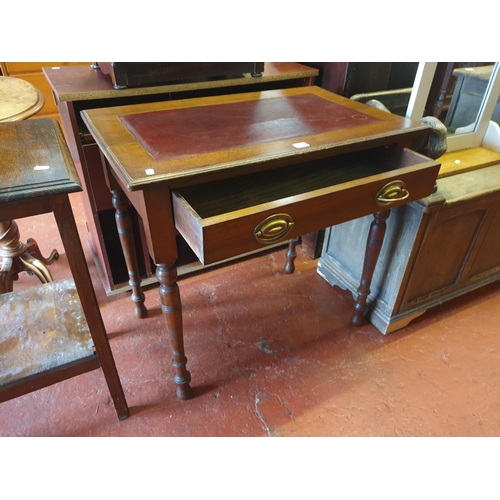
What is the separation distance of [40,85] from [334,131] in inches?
110

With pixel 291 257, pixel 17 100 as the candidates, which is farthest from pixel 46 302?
pixel 291 257

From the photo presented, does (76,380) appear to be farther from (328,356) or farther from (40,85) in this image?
(40,85)

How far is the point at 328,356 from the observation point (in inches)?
60.9

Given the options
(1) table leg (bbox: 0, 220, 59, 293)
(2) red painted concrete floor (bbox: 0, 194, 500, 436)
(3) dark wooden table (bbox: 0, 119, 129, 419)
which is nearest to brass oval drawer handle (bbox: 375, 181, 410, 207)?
(2) red painted concrete floor (bbox: 0, 194, 500, 436)

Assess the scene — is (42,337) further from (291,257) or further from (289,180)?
(291,257)

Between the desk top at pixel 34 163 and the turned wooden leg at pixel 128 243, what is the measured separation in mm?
369

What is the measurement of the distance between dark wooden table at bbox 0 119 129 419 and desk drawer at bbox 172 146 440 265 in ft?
0.85

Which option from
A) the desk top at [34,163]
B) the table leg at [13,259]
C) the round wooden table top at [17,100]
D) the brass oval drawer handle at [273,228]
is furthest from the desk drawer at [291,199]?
the table leg at [13,259]

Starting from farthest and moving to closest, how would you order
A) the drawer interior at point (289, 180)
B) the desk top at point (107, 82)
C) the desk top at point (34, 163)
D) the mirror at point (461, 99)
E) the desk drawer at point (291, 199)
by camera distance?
the mirror at point (461, 99), the desk top at point (107, 82), the drawer interior at point (289, 180), the desk drawer at point (291, 199), the desk top at point (34, 163)

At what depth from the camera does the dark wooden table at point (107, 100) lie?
1353 millimetres

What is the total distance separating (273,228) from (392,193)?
0.40 meters

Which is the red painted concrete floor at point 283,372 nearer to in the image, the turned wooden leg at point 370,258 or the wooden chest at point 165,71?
the turned wooden leg at point 370,258

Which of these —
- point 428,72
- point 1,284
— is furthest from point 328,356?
point 1,284

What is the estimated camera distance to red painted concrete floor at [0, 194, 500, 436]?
1309mm
